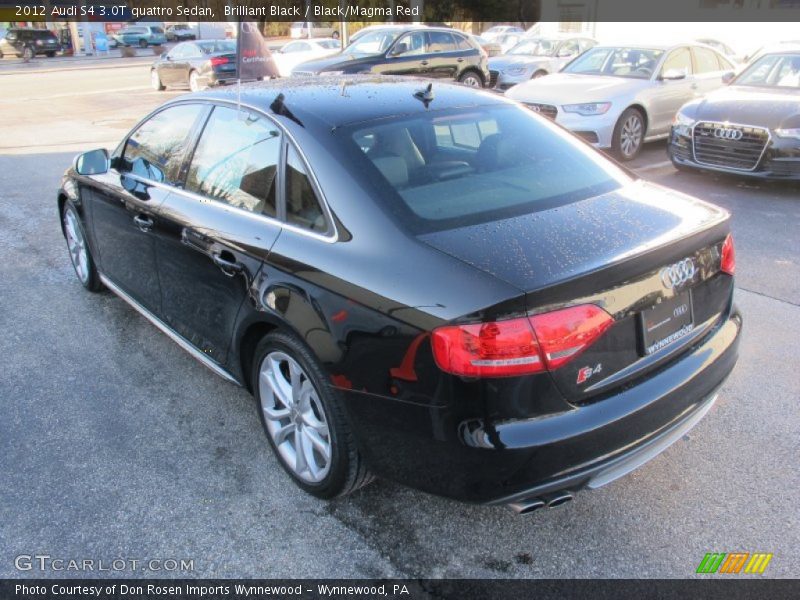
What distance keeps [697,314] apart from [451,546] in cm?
129

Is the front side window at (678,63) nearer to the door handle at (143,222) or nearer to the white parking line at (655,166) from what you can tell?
the white parking line at (655,166)

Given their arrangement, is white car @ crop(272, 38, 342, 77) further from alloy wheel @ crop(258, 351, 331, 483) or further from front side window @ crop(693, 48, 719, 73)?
alloy wheel @ crop(258, 351, 331, 483)

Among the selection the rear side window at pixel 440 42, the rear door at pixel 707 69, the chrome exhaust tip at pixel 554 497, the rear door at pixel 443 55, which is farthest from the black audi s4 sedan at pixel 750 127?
the rear side window at pixel 440 42

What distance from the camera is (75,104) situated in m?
16.6

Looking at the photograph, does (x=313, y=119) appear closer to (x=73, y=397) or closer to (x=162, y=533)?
A: (x=162, y=533)

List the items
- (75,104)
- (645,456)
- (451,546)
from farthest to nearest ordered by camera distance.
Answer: (75,104) → (451,546) → (645,456)

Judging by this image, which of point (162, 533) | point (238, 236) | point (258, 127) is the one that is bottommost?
point (162, 533)

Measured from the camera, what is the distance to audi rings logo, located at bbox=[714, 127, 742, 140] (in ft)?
23.5

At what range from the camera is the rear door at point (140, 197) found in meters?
3.60

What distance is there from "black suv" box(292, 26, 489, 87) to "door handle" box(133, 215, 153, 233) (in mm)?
9698

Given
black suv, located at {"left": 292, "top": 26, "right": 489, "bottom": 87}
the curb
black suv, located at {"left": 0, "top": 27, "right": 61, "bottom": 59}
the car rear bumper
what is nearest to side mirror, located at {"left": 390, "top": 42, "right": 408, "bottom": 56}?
black suv, located at {"left": 292, "top": 26, "right": 489, "bottom": 87}

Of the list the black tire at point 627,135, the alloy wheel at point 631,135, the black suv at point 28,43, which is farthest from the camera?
the black suv at point 28,43

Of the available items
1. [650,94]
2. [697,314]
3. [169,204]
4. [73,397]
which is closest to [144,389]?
[73,397]

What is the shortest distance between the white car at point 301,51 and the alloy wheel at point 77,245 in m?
14.5
